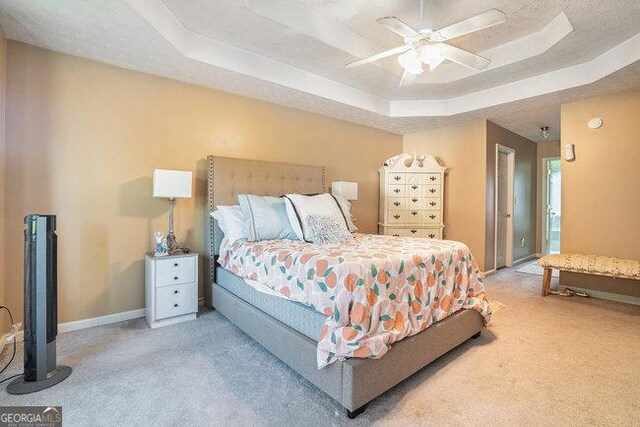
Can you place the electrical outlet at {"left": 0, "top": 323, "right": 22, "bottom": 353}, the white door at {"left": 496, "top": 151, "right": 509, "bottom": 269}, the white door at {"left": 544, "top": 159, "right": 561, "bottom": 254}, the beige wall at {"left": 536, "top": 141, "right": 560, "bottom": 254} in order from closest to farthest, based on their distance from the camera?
1. the electrical outlet at {"left": 0, "top": 323, "right": 22, "bottom": 353}
2. the white door at {"left": 496, "top": 151, "right": 509, "bottom": 269}
3. the beige wall at {"left": 536, "top": 141, "right": 560, "bottom": 254}
4. the white door at {"left": 544, "top": 159, "right": 561, "bottom": 254}

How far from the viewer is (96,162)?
8.80 feet

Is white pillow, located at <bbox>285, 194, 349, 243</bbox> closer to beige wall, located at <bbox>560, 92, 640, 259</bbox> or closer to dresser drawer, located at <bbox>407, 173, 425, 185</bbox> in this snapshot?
dresser drawer, located at <bbox>407, 173, 425, 185</bbox>

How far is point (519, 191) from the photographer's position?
554 cm

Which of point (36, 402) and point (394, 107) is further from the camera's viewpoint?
point (394, 107)

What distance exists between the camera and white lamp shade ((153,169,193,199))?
104 inches

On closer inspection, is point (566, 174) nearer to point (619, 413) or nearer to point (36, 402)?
point (619, 413)

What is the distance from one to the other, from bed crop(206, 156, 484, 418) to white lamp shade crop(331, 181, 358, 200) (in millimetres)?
1068

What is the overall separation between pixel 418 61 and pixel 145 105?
2.53m

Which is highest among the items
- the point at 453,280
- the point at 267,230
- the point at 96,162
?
the point at 96,162

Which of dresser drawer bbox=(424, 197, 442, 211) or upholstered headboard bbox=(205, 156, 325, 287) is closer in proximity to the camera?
upholstered headboard bbox=(205, 156, 325, 287)

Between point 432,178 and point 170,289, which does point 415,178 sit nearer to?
point 432,178

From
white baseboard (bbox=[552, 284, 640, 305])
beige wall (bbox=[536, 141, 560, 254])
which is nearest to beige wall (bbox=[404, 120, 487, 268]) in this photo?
white baseboard (bbox=[552, 284, 640, 305])

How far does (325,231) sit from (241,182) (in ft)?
4.00

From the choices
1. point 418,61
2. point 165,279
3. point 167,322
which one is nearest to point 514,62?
point 418,61
